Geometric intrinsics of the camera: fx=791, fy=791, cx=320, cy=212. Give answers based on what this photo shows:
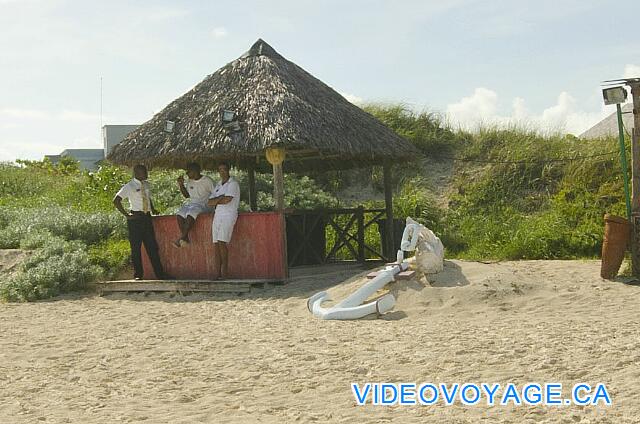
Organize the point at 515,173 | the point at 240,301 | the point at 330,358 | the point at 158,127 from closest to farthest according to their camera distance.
Result: the point at 330,358, the point at 240,301, the point at 158,127, the point at 515,173

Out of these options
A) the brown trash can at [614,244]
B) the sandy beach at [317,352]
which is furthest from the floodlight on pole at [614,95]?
the sandy beach at [317,352]

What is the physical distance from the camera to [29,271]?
11648 mm

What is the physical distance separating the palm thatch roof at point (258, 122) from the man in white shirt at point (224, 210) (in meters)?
0.42

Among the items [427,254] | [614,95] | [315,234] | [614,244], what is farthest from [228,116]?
[614,244]

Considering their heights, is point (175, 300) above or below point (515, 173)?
below

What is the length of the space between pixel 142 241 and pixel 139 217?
16.6 inches

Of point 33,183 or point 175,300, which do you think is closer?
point 175,300

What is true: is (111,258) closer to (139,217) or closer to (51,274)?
(51,274)

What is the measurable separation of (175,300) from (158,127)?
2937 millimetres

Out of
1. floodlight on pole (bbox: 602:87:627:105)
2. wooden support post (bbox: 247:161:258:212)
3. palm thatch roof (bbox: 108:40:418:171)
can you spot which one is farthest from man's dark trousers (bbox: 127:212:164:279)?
floodlight on pole (bbox: 602:87:627:105)

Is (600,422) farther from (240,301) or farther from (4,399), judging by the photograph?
(240,301)

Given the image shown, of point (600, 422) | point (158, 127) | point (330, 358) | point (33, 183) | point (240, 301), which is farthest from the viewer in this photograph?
point (33, 183)

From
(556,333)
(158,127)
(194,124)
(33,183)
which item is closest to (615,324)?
(556,333)

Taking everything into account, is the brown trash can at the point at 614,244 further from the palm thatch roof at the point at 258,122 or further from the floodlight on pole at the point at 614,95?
the palm thatch roof at the point at 258,122
